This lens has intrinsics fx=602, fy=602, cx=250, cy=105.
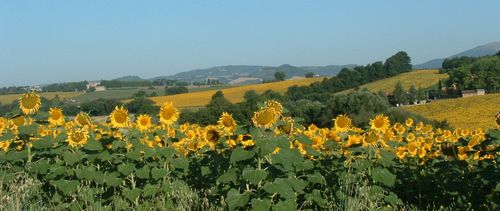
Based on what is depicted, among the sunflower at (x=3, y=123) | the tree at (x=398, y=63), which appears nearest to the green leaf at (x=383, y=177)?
the sunflower at (x=3, y=123)

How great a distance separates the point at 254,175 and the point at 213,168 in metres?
1.36

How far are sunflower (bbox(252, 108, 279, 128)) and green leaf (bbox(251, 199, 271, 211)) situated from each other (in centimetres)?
61

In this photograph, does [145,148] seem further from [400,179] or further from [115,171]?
[400,179]

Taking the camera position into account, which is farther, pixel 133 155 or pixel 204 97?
pixel 204 97

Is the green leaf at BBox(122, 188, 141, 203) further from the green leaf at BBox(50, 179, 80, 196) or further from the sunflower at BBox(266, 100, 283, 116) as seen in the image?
the sunflower at BBox(266, 100, 283, 116)

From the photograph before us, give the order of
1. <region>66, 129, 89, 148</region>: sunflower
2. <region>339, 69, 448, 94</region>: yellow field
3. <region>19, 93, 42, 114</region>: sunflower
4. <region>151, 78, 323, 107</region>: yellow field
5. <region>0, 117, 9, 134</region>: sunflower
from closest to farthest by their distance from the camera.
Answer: <region>66, 129, 89, 148</region>: sunflower, <region>19, 93, 42, 114</region>: sunflower, <region>0, 117, 9, 134</region>: sunflower, <region>151, 78, 323, 107</region>: yellow field, <region>339, 69, 448, 94</region>: yellow field

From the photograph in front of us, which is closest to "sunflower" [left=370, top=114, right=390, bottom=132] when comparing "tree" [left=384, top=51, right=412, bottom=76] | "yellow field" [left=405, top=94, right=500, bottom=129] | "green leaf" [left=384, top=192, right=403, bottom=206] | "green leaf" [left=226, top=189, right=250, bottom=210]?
"green leaf" [left=384, top=192, right=403, bottom=206]

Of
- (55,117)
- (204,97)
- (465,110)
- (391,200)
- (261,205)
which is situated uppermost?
(55,117)

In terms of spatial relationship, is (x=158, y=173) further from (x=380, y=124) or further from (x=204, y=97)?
(x=204, y=97)

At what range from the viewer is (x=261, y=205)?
4844 mm

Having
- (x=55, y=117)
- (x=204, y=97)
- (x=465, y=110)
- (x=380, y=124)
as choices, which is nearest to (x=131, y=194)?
(x=55, y=117)

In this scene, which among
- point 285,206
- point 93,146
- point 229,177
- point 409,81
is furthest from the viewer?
point 409,81

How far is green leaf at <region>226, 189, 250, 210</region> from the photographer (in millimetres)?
4870

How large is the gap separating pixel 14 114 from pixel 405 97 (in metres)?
77.7
